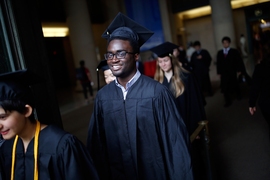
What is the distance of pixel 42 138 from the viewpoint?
1.31 metres

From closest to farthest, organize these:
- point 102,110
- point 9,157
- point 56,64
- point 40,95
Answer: point 9,157 → point 102,110 → point 40,95 → point 56,64

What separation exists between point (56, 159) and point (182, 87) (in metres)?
2.08

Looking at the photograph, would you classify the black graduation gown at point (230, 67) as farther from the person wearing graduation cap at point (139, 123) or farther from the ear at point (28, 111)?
the ear at point (28, 111)

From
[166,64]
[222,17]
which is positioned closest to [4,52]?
[166,64]

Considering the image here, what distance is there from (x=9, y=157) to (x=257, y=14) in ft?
59.6

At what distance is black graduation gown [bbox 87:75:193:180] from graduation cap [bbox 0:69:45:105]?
67cm

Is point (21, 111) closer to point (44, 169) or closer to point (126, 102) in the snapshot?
point (44, 169)

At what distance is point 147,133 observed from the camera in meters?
1.76

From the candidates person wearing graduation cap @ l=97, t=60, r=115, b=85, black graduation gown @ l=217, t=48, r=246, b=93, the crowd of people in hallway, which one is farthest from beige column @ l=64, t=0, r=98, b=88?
the crowd of people in hallway

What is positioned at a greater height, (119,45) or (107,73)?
(119,45)

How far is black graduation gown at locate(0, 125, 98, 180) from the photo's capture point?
125 cm

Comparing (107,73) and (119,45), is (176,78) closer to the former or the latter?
(107,73)

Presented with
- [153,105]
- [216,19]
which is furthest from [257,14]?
[153,105]

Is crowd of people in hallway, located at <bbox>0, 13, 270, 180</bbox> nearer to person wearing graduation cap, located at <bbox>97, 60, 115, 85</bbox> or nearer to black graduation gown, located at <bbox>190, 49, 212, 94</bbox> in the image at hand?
person wearing graduation cap, located at <bbox>97, 60, 115, 85</bbox>
